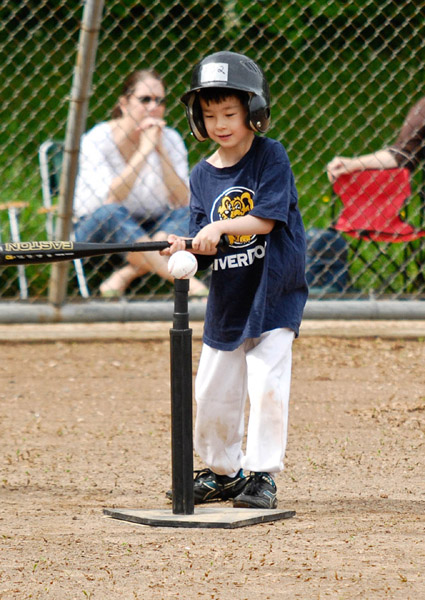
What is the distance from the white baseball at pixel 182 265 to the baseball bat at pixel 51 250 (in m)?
0.08

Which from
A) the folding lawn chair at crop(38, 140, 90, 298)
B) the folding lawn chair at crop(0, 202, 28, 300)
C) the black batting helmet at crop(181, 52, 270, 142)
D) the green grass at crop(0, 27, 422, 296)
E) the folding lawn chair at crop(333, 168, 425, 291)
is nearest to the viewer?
the black batting helmet at crop(181, 52, 270, 142)

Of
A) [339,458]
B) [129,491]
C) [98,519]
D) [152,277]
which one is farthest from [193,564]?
[152,277]

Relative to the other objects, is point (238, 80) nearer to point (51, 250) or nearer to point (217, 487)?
point (51, 250)

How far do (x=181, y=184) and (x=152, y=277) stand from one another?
0.71 metres

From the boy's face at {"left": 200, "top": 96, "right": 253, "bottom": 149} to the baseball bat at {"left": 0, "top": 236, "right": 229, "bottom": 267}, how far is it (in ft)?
1.63

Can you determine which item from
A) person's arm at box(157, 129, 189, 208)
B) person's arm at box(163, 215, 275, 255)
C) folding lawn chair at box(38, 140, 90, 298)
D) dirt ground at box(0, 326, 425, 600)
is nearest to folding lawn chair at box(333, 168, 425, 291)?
dirt ground at box(0, 326, 425, 600)

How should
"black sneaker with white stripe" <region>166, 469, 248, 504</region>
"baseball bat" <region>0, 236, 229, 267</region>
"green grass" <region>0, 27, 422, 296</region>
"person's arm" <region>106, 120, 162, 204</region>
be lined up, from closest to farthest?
"baseball bat" <region>0, 236, 229, 267</region> → "black sneaker with white stripe" <region>166, 469, 248, 504</region> → "person's arm" <region>106, 120, 162, 204</region> → "green grass" <region>0, 27, 422, 296</region>

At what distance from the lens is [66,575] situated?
237 cm

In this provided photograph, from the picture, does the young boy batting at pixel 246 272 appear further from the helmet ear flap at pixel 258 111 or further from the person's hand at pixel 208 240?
the person's hand at pixel 208 240

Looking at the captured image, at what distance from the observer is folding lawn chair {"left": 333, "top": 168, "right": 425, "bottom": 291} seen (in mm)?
6047

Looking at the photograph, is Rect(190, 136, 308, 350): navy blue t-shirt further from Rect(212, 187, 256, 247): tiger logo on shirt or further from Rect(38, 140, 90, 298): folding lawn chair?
Rect(38, 140, 90, 298): folding lawn chair

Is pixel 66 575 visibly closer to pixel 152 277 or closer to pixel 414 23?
pixel 152 277

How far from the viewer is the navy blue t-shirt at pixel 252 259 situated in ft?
10.1

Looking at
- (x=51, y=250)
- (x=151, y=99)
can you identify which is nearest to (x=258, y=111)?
(x=51, y=250)
